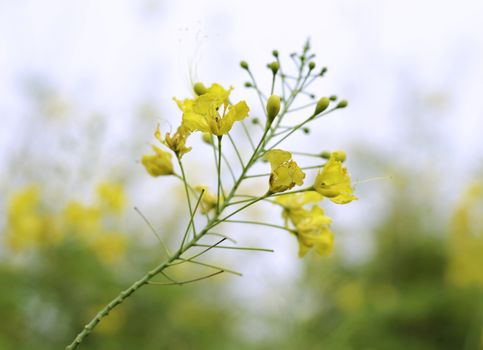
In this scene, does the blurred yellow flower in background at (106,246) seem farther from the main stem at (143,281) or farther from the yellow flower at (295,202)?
the main stem at (143,281)

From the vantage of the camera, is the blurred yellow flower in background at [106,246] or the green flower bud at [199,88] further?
the blurred yellow flower in background at [106,246]

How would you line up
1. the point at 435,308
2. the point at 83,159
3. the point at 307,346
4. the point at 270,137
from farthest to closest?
the point at 435,308, the point at 307,346, the point at 83,159, the point at 270,137

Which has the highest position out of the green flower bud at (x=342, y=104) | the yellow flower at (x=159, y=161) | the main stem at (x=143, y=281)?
the yellow flower at (x=159, y=161)

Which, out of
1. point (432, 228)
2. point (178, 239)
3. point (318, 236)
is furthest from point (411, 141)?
point (318, 236)

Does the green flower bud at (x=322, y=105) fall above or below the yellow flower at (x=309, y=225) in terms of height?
above

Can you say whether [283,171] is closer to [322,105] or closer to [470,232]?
[322,105]

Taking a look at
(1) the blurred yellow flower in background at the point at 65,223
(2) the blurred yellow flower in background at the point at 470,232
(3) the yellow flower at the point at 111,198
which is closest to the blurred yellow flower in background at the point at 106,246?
(1) the blurred yellow flower in background at the point at 65,223

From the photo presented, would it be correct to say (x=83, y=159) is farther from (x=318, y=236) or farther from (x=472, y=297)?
(x=472, y=297)
